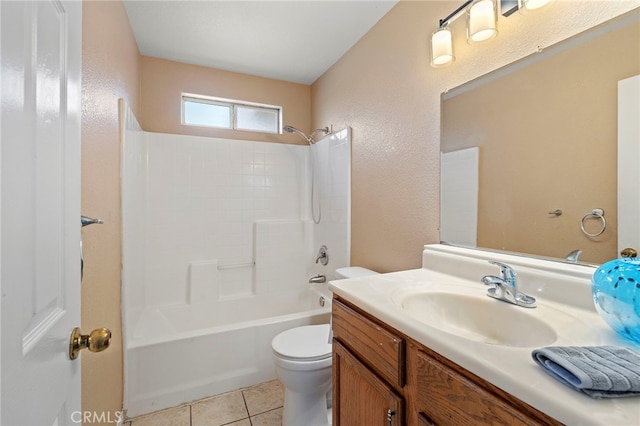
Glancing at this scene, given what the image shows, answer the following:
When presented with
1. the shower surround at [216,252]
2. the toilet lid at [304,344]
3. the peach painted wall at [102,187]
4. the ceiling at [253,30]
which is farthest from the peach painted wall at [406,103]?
the peach painted wall at [102,187]

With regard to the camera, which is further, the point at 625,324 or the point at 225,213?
the point at 225,213

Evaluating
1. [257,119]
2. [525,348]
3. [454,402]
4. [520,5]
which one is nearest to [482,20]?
[520,5]

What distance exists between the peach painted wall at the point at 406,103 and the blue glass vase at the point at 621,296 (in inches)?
30.4

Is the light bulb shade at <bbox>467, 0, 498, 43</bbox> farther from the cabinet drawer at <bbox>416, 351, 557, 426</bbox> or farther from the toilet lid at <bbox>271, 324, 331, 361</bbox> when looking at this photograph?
the toilet lid at <bbox>271, 324, 331, 361</bbox>

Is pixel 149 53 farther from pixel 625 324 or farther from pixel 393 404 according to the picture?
pixel 625 324

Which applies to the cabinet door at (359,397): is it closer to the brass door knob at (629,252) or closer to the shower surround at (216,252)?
the brass door knob at (629,252)

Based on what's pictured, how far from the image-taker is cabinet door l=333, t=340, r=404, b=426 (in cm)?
78

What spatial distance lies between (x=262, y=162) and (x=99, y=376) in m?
2.02

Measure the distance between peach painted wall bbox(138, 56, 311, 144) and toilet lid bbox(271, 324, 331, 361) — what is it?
6.31 ft

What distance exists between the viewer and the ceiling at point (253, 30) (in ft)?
5.77

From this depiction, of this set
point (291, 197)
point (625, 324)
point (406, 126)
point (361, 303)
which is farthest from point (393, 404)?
point (291, 197)

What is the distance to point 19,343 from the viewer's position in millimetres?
403

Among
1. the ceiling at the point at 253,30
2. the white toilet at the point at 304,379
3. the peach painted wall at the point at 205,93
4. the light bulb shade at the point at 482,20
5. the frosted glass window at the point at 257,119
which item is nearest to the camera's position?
the light bulb shade at the point at 482,20

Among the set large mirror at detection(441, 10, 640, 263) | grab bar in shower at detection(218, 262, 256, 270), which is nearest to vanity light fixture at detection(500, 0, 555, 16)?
large mirror at detection(441, 10, 640, 263)
